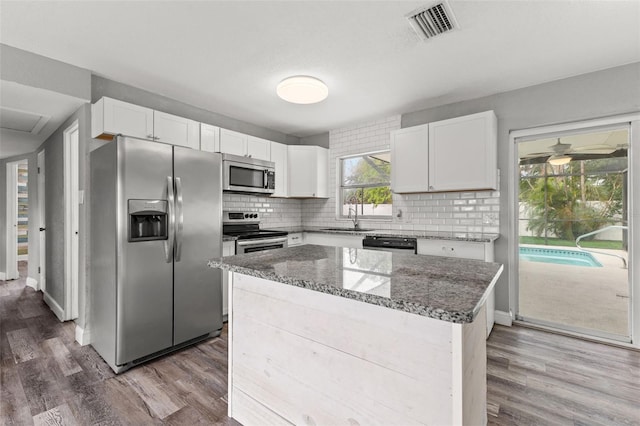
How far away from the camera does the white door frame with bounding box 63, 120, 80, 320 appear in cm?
322

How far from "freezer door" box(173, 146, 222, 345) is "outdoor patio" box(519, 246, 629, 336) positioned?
127 inches

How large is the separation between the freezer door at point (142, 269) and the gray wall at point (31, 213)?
328 centimetres

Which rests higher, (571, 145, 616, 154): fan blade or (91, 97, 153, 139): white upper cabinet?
(91, 97, 153, 139): white upper cabinet

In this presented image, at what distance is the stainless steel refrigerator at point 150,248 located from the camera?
2266 mm

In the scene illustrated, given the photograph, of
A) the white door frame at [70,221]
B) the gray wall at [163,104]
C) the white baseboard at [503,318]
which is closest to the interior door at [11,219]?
the white door frame at [70,221]

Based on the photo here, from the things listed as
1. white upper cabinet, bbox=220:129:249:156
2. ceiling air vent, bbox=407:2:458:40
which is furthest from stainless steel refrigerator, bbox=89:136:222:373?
ceiling air vent, bbox=407:2:458:40

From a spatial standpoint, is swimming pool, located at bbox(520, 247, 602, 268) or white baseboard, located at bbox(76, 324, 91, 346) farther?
swimming pool, located at bbox(520, 247, 602, 268)

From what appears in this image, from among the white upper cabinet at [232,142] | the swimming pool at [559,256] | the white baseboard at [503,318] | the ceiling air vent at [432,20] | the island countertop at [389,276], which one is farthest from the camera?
the white upper cabinet at [232,142]

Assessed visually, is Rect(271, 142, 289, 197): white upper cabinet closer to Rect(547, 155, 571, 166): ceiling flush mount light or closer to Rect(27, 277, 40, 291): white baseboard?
Rect(547, 155, 571, 166): ceiling flush mount light

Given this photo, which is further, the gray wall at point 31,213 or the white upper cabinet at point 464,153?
the gray wall at point 31,213

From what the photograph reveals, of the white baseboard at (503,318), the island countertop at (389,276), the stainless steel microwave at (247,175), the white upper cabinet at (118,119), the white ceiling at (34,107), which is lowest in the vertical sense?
the white baseboard at (503,318)

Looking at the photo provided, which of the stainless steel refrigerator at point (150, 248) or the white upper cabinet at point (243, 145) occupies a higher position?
the white upper cabinet at point (243, 145)

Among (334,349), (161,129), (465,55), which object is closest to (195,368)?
(334,349)

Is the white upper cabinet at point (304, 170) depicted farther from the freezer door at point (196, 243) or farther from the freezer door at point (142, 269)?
the freezer door at point (142, 269)
